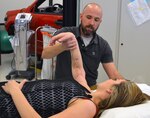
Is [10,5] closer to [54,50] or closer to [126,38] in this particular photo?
[126,38]

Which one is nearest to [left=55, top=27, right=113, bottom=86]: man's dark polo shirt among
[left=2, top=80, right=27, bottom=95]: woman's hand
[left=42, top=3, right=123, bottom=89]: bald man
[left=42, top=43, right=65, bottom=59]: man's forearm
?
[left=42, top=3, right=123, bottom=89]: bald man

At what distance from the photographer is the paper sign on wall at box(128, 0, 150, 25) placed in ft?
8.94

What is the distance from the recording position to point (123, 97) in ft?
4.98

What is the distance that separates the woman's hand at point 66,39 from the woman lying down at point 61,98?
0.88 ft

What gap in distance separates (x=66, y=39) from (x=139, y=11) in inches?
51.7

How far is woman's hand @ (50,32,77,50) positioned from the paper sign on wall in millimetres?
1163

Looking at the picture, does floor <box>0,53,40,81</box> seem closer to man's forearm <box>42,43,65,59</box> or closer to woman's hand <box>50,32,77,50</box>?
man's forearm <box>42,43,65,59</box>

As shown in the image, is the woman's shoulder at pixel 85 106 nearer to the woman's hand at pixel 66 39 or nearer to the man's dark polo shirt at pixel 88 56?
the woman's hand at pixel 66 39

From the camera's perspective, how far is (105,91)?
61.7 inches

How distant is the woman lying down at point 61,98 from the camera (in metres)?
1.39

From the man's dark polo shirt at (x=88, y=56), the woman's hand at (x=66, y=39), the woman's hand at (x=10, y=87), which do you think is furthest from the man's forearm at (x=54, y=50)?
the woman's hand at (x=10, y=87)

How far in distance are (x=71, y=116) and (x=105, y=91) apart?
324 mm

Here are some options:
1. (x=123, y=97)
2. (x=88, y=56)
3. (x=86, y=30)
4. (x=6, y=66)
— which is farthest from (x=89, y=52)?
(x=6, y=66)

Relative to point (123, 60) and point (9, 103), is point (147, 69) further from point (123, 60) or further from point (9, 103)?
point (9, 103)
